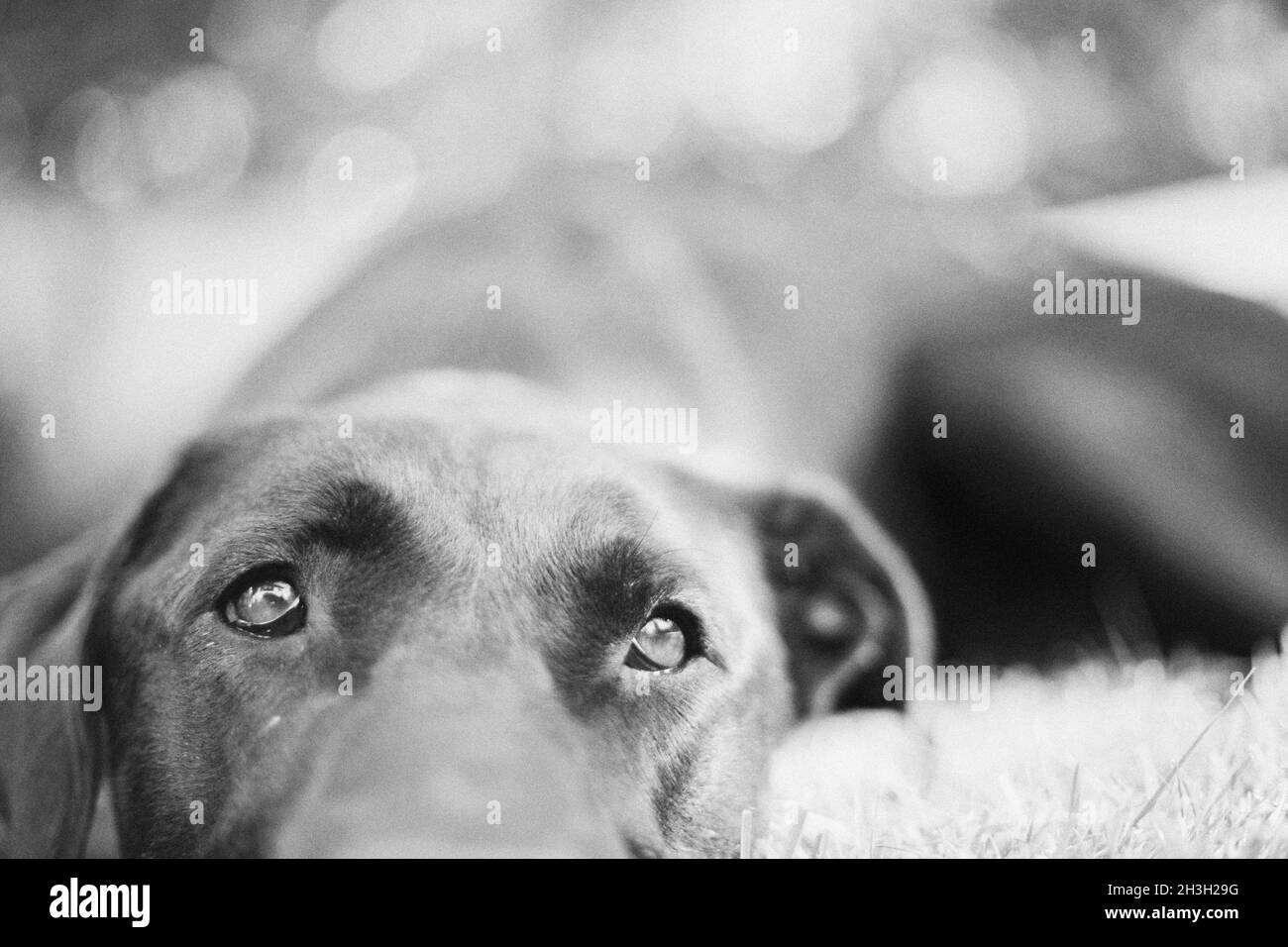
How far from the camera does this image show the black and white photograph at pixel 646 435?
6.99 feet

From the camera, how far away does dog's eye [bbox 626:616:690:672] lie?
2.26m

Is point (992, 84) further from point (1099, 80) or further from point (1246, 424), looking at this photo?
point (1246, 424)

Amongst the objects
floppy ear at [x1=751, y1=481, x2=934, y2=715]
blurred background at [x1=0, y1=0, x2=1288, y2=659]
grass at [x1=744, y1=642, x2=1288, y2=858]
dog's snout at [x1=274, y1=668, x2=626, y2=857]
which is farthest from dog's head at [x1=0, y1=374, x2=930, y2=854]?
blurred background at [x1=0, y1=0, x2=1288, y2=659]

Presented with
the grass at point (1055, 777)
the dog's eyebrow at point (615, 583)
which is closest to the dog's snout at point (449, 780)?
the dog's eyebrow at point (615, 583)

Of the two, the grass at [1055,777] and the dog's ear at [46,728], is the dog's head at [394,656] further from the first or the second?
the grass at [1055,777]

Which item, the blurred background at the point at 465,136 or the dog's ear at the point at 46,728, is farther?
the blurred background at the point at 465,136

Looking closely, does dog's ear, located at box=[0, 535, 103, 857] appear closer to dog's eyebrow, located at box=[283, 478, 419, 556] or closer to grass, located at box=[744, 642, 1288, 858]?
dog's eyebrow, located at box=[283, 478, 419, 556]

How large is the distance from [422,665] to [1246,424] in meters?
2.50

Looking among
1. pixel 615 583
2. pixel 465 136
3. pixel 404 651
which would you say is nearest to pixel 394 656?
pixel 404 651

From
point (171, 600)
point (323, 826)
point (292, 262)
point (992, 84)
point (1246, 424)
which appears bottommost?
point (323, 826)

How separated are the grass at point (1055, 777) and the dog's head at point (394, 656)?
18 centimetres

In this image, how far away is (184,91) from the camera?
121 inches

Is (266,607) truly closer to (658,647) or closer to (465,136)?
(658,647)
